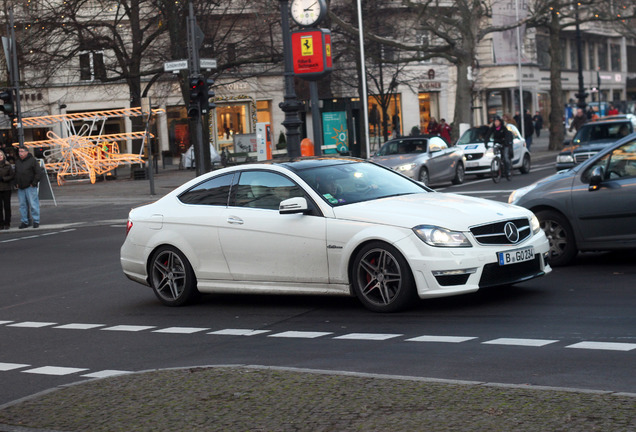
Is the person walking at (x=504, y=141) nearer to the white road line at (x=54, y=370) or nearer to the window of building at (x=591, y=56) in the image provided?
the white road line at (x=54, y=370)

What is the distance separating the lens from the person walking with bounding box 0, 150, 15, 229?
24406mm

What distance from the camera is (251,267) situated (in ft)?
34.7

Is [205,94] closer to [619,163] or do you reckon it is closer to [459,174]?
[459,174]

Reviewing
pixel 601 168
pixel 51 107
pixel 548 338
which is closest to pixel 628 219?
pixel 601 168

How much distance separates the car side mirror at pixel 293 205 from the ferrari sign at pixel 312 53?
56.0 ft

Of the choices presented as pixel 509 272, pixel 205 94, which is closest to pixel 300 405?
pixel 509 272

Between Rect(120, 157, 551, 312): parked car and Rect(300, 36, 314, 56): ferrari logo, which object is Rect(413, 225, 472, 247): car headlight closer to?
Rect(120, 157, 551, 312): parked car

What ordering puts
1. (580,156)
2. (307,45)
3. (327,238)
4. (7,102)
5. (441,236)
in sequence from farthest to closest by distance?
(580,156), (307,45), (7,102), (327,238), (441,236)

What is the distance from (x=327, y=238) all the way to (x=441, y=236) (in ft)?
3.74

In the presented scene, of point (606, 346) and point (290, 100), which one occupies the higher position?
point (290, 100)

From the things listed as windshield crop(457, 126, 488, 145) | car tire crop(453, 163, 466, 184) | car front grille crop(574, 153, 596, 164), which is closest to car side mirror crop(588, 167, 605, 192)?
car front grille crop(574, 153, 596, 164)

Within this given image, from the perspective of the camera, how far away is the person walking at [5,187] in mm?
24406

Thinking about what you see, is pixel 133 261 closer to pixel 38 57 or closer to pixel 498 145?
pixel 498 145

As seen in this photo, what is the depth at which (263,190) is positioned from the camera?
10711 mm
